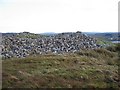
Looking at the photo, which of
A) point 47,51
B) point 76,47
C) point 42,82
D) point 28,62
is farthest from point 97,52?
point 42,82

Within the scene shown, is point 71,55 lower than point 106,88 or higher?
higher

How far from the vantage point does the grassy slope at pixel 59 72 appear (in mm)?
25594

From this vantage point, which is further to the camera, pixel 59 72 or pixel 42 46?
pixel 42 46

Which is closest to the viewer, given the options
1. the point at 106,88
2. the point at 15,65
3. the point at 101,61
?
the point at 106,88

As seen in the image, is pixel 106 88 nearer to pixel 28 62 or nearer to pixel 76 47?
pixel 28 62

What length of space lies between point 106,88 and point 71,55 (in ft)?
31.2

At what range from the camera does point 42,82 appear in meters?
25.6

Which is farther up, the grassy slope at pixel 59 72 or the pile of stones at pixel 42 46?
the pile of stones at pixel 42 46

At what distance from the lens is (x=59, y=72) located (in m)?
28.0

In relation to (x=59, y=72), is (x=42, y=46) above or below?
above

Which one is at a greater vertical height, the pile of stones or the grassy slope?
the pile of stones

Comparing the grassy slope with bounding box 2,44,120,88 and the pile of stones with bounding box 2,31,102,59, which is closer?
the grassy slope with bounding box 2,44,120,88

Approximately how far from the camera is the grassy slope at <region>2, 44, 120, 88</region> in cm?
2559

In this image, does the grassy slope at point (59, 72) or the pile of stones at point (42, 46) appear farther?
the pile of stones at point (42, 46)
